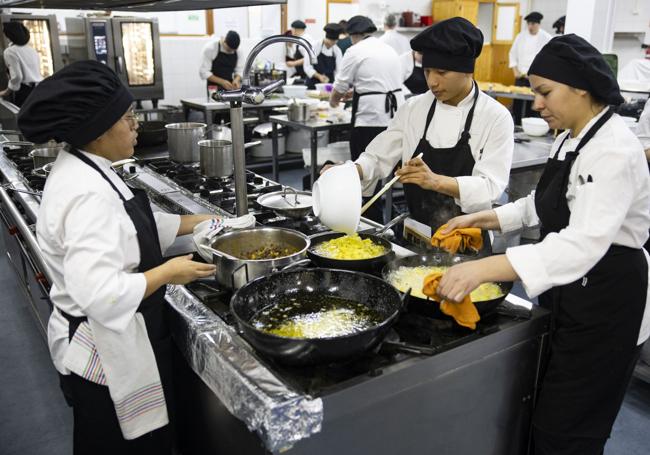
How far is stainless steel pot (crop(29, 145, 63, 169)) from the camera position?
2.88 meters

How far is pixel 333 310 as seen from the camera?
1.45 metres

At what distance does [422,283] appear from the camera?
1.58 metres

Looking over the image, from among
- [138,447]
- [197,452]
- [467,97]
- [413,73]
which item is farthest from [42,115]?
[413,73]

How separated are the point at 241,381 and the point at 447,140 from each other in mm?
1410

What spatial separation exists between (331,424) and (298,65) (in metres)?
7.88

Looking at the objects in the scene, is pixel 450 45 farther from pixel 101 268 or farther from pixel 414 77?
pixel 414 77

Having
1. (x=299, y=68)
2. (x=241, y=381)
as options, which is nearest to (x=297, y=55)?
(x=299, y=68)

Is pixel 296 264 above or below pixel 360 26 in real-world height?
below

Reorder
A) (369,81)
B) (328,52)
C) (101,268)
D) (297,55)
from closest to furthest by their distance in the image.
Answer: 1. (101,268)
2. (369,81)
3. (328,52)
4. (297,55)

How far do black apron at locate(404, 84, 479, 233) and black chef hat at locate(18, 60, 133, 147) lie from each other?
132cm

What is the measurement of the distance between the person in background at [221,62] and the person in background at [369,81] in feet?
7.78

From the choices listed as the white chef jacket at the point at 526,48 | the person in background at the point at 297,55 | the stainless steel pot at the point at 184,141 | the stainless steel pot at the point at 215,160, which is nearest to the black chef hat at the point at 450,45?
the stainless steel pot at the point at 215,160

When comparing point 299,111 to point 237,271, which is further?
point 299,111

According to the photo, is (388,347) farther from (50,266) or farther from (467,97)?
(467,97)
